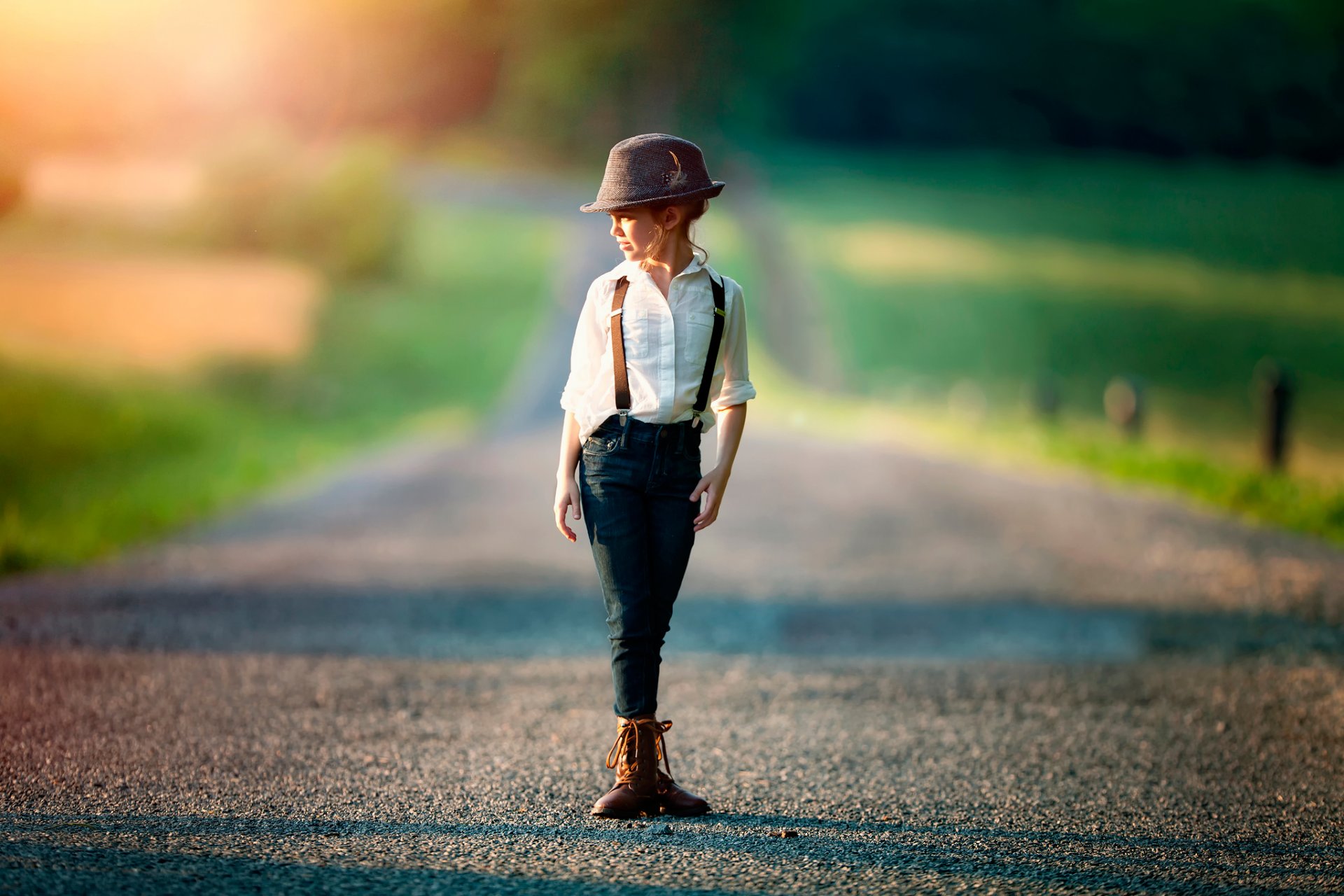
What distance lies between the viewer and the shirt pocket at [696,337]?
3.27 meters

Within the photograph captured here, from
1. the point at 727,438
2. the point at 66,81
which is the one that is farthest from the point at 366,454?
the point at 727,438

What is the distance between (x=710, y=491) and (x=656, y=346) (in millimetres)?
402

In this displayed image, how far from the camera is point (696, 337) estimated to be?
3279mm

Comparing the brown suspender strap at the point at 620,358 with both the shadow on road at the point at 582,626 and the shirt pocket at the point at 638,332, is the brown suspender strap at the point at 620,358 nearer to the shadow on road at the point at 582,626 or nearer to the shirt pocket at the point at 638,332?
the shirt pocket at the point at 638,332

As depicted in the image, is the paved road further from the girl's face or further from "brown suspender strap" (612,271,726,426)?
the girl's face

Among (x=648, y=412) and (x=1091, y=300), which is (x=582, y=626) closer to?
(x=648, y=412)

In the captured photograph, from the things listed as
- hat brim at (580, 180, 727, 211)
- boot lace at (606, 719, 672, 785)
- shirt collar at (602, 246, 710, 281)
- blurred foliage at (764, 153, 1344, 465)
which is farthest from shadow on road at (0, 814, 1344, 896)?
blurred foliage at (764, 153, 1344, 465)

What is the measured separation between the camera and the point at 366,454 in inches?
560

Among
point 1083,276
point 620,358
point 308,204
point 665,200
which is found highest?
point 308,204

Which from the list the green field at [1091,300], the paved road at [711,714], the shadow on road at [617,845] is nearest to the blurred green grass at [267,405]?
the paved road at [711,714]

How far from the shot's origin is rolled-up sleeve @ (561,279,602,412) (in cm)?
333

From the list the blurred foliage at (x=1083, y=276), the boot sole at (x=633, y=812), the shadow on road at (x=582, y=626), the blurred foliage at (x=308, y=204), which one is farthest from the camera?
the blurred foliage at (x=308, y=204)

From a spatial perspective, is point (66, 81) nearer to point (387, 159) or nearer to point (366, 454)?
point (366, 454)

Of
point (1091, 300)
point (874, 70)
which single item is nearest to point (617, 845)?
point (1091, 300)
